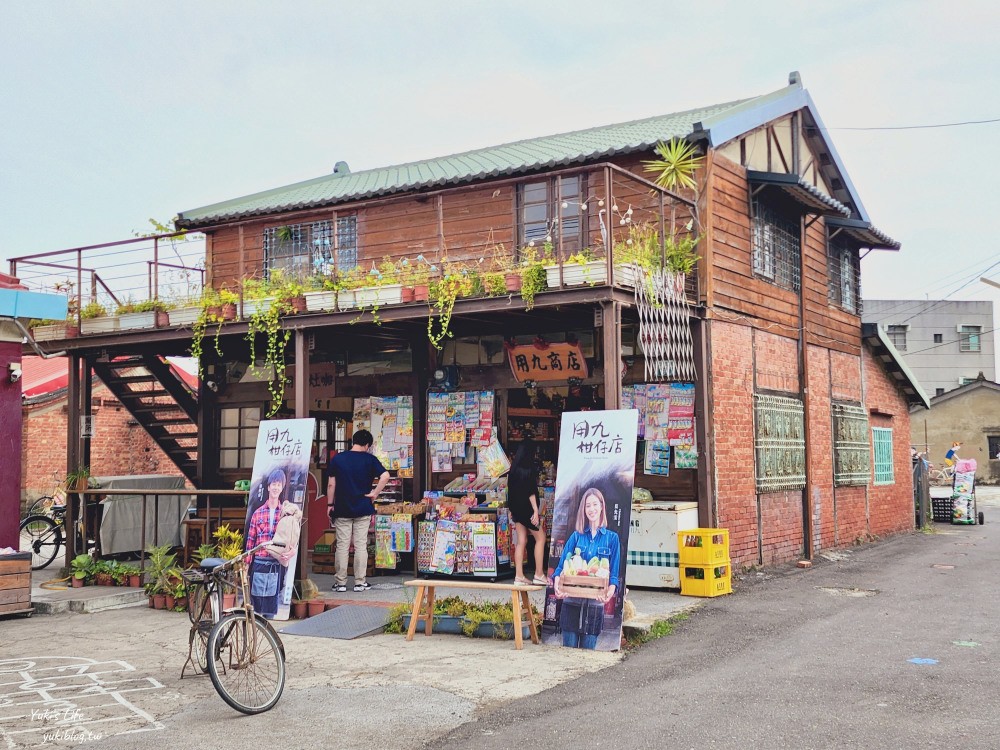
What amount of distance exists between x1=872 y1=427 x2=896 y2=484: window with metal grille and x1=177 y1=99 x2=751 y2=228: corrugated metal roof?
764cm

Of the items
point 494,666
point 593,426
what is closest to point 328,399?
point 593,426

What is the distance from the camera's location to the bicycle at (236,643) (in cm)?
674

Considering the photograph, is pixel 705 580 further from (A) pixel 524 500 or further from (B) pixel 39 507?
(B) pixel 39 507

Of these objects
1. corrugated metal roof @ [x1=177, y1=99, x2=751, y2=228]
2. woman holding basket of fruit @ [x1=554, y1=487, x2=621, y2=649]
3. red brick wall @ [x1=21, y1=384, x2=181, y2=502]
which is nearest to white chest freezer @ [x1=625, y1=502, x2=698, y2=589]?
woman holding basket of fruit @ [x1=554, y1=487, x2=621, y2=649]

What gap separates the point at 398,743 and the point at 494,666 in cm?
211

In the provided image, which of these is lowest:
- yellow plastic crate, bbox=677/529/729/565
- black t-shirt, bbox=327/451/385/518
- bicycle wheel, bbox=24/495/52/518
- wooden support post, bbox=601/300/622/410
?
yellow plastic crate, bbox=677/529/729/565

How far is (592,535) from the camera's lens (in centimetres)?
899

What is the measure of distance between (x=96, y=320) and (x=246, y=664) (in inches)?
324

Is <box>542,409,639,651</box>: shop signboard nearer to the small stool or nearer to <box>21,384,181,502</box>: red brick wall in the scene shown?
the small stool

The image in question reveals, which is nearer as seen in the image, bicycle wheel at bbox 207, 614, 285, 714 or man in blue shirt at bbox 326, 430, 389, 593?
bicycle wheel at bbox 207, 614, 285, 714

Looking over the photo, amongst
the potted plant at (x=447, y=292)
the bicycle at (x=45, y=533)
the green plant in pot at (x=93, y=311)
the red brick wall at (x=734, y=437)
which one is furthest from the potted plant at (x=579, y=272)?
the bicycle at (x=45, y=533)

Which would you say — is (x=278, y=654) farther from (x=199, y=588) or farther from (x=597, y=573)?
(x=597, y=573)

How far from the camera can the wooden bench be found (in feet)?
29.0

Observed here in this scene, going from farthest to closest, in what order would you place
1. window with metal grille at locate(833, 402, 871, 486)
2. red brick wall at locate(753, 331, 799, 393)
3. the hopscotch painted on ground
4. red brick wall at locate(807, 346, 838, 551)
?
window with metal grille at locate(833, 402, 871, 486) → red brick wall at locate(807, 346, 838, 551) → red brick wall at locate(753, 331, 799, 393) → the hopscotch painted on ground
